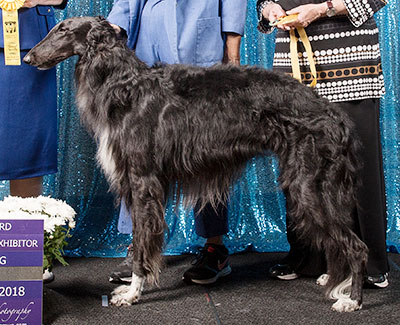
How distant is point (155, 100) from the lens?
2807 mm

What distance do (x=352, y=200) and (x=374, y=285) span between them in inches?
24.3

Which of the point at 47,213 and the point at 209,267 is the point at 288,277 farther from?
the point at 47,213

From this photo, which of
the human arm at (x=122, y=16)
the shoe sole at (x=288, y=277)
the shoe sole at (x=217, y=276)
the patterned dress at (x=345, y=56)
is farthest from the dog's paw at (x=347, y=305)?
the human arm at (x=122, y=16)

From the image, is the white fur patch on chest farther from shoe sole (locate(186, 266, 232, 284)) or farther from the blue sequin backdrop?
the blue sequin backdrop

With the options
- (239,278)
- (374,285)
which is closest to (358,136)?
(374,285)

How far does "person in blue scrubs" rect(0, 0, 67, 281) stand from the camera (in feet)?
10.4

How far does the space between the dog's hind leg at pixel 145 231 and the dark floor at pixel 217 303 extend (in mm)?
125

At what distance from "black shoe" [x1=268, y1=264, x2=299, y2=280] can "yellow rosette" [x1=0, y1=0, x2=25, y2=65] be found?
1.92m

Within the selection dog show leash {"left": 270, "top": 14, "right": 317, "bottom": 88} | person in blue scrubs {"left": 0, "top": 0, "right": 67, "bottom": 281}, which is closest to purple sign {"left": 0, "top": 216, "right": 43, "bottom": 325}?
person in blue scrubs {"left": 0, "top": 0, "right": 67, "bottom": 281}

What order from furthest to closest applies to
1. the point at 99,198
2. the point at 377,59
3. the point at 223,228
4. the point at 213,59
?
the point at 99,198 → the point at 223,228 → the point at 213,59 → the point at 377,59

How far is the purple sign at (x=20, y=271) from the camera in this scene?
2412 mm

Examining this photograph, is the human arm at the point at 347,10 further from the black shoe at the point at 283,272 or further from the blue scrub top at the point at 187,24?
the black shoe at the point at 283,272

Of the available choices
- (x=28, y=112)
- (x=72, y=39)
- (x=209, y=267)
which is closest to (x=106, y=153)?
(x=72, y=39)

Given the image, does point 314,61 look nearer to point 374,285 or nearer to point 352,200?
point 352,200
